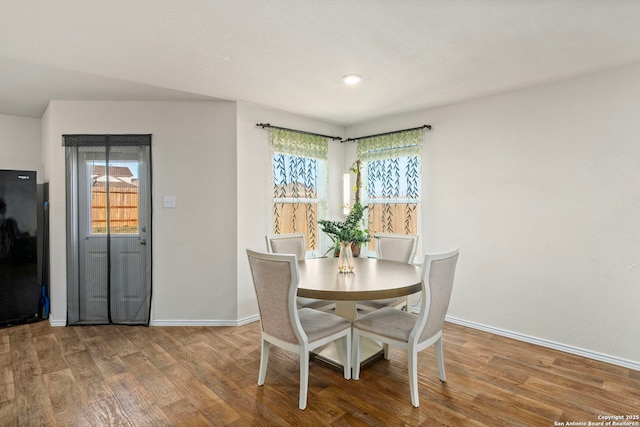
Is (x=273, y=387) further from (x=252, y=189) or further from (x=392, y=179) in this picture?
(x=392, y=179)

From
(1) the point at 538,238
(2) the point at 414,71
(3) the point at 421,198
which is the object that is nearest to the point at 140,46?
(2) the point at 414,71

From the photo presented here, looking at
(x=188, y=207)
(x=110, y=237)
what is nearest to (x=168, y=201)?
(x=188, y=207)

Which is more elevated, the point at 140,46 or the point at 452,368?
the point at 140,46

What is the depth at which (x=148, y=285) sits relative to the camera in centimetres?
355

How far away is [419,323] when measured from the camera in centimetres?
210

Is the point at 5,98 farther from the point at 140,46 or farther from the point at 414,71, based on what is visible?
the point at 414,71

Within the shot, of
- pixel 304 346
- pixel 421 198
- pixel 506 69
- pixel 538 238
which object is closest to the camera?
pixel 304 346

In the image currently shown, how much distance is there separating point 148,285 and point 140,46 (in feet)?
7.68

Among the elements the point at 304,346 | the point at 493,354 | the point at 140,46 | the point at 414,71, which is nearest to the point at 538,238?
the point at 493,354

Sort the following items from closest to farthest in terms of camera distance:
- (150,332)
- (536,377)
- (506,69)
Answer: (536,377), (506,69), (150,332)

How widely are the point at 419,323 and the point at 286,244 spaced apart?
1697 millimetres

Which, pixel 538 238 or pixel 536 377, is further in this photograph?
pixel 538 238

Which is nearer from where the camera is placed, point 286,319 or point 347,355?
point 286,319

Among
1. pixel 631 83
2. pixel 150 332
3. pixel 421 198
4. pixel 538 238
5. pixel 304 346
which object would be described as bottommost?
pixel 150 332
